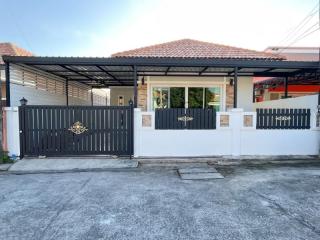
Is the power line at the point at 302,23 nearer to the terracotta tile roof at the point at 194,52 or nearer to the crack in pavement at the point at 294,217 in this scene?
the terracotta tile roof at the point at 194,52

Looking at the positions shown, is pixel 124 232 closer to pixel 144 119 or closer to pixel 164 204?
pixel 164 204

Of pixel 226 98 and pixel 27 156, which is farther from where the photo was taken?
pixel 226 98

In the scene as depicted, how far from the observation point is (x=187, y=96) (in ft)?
32.0

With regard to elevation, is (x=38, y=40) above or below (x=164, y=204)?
above

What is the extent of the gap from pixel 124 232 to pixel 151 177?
7.67ft

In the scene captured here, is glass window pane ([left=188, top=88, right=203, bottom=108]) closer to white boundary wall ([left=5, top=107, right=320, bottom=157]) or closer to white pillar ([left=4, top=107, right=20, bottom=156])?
white boundary wall ([left=5, top=107, right=320, bottom=157])

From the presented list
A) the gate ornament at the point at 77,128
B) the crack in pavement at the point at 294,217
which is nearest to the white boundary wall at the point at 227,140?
the gate ornament at the point at 77,128

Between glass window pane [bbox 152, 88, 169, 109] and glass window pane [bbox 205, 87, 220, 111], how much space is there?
1806 mm

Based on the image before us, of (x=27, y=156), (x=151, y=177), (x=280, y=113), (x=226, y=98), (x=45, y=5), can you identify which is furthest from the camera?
(x=45, y=5)

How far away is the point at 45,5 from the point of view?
14141mm

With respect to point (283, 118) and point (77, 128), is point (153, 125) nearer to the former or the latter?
point (77, 128)

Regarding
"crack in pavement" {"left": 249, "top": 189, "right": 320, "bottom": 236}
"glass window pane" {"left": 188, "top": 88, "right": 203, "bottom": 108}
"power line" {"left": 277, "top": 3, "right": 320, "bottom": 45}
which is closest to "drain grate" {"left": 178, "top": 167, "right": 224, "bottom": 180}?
"crack in pavement" {"left": 249, "top": 189, "right": 320, "bottom": 236}

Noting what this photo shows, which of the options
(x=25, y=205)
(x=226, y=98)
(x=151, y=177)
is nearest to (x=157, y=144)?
(x=151, y=177)

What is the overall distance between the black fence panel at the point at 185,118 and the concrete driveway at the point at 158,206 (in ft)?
5.76
